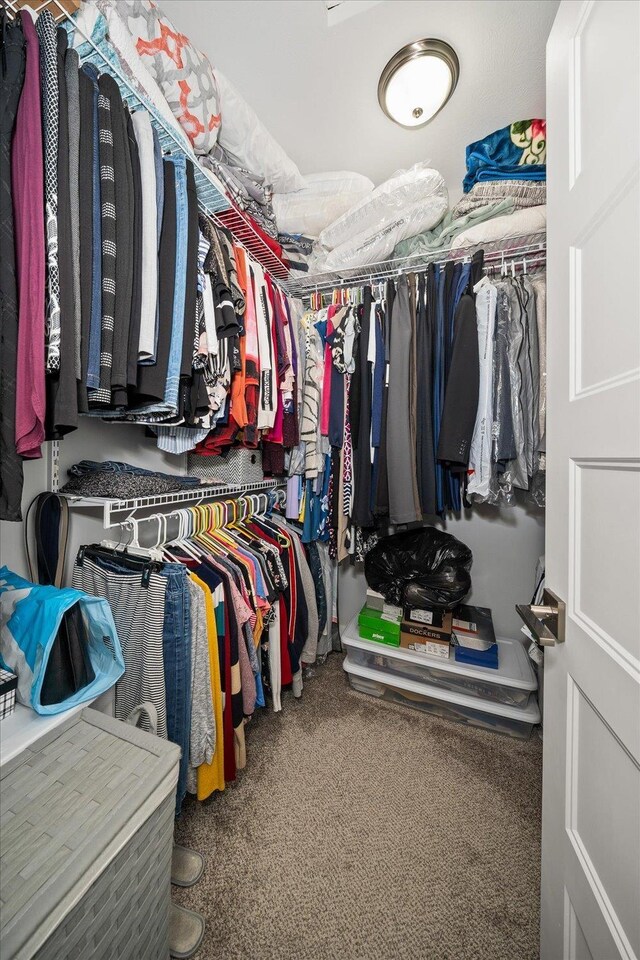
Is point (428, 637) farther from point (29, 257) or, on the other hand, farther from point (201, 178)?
point (201, 178)

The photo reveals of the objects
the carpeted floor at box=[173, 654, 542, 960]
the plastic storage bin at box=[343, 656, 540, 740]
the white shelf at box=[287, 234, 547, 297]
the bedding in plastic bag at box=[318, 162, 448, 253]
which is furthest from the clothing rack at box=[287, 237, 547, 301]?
the carpeted floor at box=[173, 654, 542, 960]

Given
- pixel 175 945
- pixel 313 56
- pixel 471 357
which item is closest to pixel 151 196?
pixel 313 56

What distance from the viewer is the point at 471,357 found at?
132cm

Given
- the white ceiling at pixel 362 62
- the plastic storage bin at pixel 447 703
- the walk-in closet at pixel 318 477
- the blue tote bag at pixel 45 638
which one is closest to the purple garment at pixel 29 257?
the walk-in closet at pixel 318 477

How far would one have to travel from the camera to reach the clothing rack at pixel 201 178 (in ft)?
2.44

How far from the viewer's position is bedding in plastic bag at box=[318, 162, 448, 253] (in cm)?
143

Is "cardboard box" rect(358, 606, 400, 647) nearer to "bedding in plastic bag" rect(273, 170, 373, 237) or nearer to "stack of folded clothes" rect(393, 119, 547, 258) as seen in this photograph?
"stack of folded clothes" rect(393, 119, 547, 258)

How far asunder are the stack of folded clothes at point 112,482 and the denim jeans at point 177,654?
292 mm

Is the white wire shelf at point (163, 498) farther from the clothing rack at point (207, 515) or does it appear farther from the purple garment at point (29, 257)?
the purple garment at point (29, 257)

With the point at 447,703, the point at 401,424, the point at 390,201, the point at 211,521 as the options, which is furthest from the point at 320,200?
the point at 447,703

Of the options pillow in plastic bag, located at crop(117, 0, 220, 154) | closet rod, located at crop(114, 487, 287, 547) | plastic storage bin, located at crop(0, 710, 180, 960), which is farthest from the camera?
closet rod, located at crop(114, 487, 287, 547)

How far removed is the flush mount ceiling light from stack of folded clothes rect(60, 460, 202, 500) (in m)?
1.64

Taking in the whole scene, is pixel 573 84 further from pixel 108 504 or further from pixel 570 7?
pixel 108 504

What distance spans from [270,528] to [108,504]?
75 centimetres
